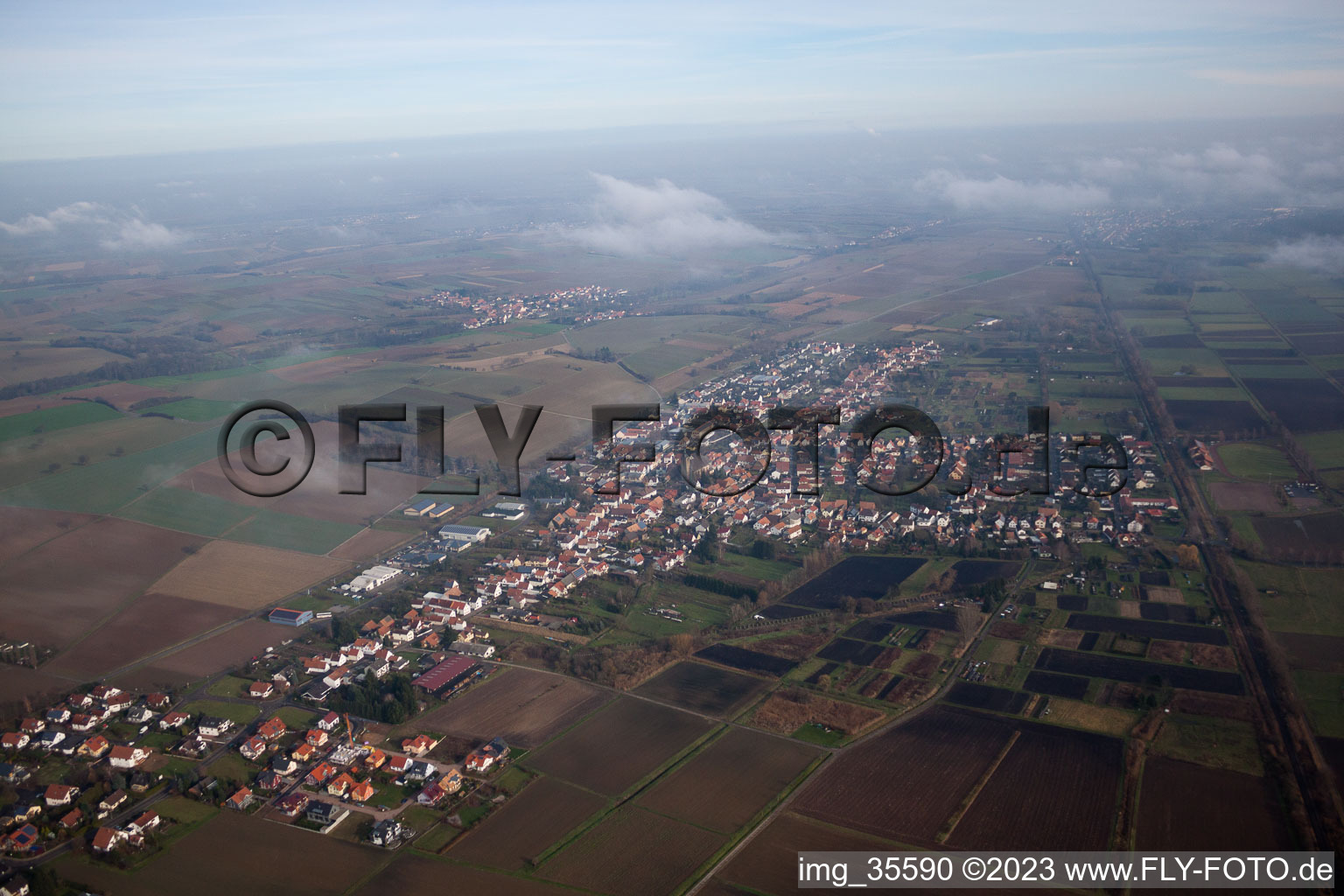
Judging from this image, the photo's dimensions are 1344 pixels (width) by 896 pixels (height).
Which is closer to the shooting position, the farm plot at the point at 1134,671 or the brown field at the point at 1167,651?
the farm plot at the point at 1134,671

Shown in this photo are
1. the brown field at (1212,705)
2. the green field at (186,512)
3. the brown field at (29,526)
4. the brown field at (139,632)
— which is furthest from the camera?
the green field at (186,512)

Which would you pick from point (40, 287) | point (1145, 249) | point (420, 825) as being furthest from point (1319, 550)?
point (40, 287)

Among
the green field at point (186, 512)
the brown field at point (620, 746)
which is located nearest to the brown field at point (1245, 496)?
the brown field at point (620, 746)

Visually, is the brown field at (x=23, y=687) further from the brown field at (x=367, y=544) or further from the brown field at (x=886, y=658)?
the brown field at (x=886, y=658)

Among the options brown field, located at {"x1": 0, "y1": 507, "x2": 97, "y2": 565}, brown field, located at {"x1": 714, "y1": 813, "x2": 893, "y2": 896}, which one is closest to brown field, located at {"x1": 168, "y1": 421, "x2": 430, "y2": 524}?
brown field, located at {"x1": 0, "y1": 507, "x2": 97, "y2": 565}

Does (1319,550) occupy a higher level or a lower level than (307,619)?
higher

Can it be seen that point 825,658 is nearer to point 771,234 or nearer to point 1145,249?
point 1145,249
